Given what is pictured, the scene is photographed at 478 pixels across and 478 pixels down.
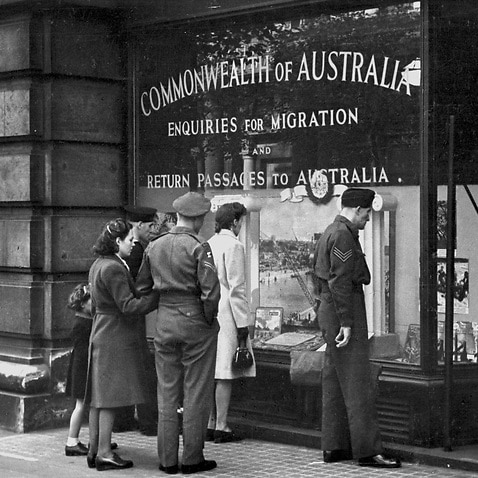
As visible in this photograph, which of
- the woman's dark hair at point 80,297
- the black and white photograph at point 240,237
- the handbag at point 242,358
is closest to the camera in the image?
the black and white photograph at point 240,237

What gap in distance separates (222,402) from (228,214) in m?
1.43

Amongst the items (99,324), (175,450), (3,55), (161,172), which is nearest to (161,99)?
(161,172)

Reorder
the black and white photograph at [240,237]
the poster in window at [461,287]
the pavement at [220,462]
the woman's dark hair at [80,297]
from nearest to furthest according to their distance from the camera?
the pavement at [220,462] → the black and white photograph at [240,237] → the woman's dark hair at [80,297] → the poster in window at [461,287]

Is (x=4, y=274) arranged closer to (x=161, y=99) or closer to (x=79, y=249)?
(x=79, y=249)

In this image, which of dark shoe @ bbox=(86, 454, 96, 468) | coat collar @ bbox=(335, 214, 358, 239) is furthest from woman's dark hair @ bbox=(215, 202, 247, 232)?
dark shoe @ bbox=(86, 454, 96, 468)

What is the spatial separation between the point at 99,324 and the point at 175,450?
1012mm

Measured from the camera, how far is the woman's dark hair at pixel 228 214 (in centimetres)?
921

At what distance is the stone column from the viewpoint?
10.2 metres

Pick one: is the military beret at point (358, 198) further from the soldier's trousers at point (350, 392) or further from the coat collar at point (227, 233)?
the coat collar at point (227, 233)

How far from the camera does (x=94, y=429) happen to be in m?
8.46

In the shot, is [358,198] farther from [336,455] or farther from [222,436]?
[222,436]

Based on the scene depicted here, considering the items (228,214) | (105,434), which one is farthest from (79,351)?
(228,214)

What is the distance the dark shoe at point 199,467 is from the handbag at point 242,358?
105 cm

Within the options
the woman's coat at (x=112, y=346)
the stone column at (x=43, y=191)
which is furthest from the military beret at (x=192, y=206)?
the stone column at (x=43, y=191)
